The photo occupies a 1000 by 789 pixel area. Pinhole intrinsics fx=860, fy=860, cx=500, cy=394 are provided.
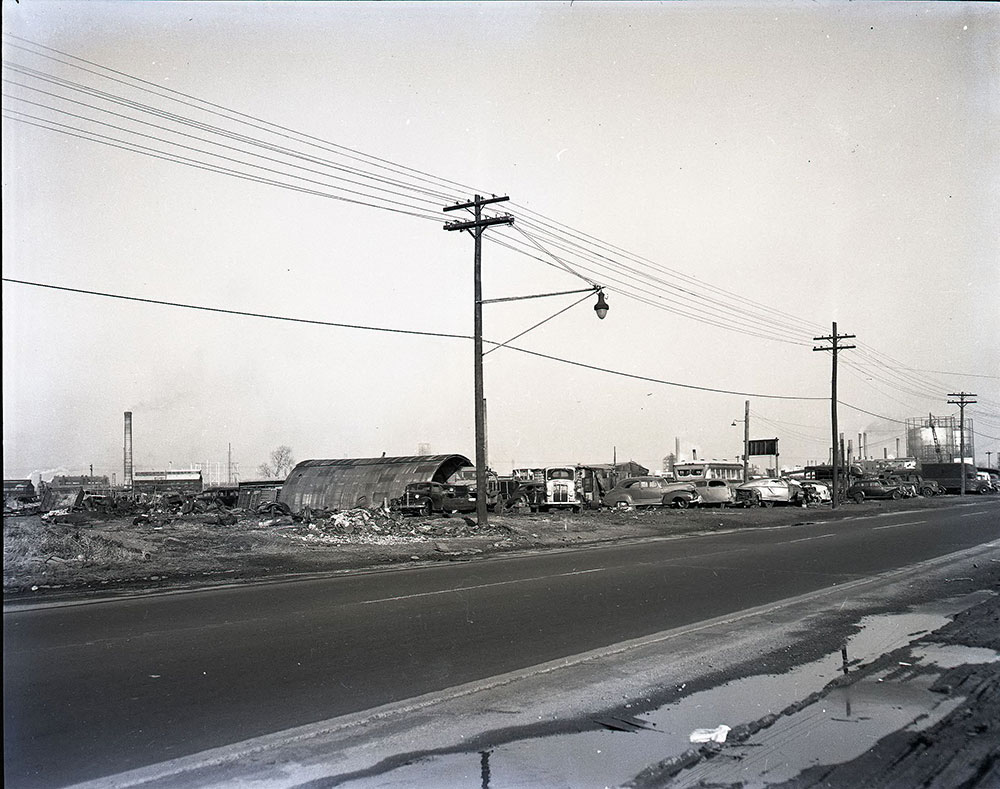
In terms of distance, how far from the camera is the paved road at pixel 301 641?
237 inches

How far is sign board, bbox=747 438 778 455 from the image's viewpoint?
219ft

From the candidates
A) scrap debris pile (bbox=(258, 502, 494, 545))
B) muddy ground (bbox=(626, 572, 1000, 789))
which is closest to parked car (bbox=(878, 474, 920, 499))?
scrap debris pile (bbox=(258, 502, 494, 545))

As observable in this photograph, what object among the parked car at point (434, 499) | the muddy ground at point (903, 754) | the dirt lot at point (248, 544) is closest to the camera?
the muddy ground at point (903, 754)

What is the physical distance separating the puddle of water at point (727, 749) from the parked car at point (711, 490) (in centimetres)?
3715

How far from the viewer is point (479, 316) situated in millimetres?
26750

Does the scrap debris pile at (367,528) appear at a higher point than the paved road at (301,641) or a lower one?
lower

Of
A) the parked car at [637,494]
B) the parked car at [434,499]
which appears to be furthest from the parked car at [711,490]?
the parked car at [434,499]

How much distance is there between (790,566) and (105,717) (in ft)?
44.8

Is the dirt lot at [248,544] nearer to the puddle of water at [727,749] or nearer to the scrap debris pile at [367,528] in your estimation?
the scrap debris pile at [367,528]

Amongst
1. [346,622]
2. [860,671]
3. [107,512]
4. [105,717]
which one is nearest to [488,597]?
[346,622]

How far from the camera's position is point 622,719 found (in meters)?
6.34

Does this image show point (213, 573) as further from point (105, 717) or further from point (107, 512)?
point (107, 512)

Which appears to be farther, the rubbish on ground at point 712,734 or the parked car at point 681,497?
the parked car at point 681,497

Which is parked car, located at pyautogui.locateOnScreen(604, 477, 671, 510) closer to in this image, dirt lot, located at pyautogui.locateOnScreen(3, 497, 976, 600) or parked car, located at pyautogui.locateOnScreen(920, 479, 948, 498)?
dirt lot, located at pyautogui.locateOnScreen(3, 497, 976, 600)
